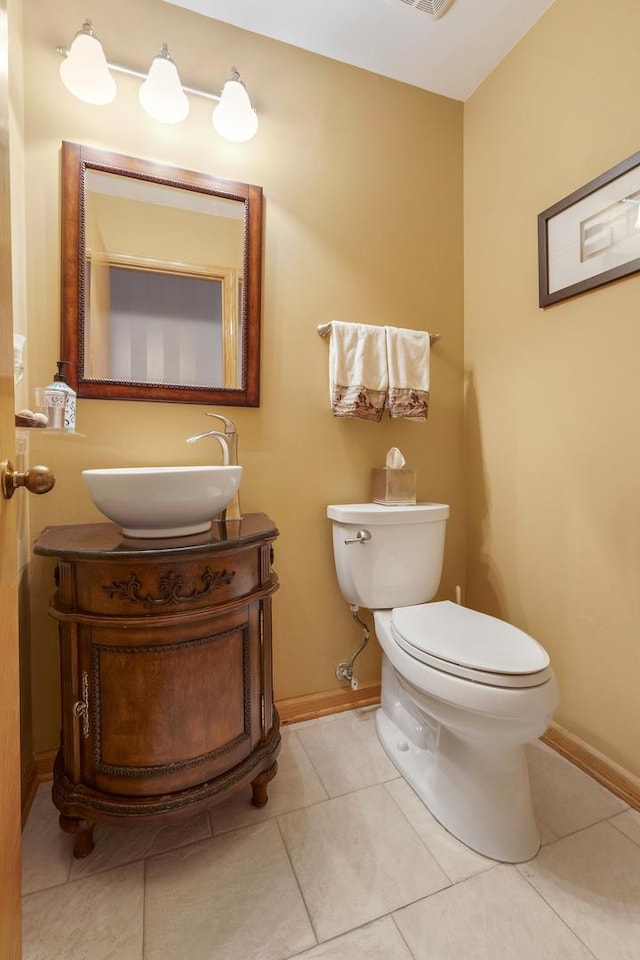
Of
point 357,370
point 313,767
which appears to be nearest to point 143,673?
point 313,767

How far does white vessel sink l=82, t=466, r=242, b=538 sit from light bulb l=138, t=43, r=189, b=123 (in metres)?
1.17

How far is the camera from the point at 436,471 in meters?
1.79

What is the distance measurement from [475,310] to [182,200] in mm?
1175

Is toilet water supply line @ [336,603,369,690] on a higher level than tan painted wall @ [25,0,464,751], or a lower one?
lower

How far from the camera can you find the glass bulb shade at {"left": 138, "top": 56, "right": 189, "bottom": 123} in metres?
1.29

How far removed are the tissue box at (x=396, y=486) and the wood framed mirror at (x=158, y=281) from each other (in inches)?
21.3

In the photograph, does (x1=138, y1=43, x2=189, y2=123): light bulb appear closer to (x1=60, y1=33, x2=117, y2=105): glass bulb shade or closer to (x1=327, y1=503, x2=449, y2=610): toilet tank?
(x1=60, y1=33, x2=117, y2=105): glass bulb shade

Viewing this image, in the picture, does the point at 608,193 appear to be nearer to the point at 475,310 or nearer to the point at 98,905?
the point at 475,310

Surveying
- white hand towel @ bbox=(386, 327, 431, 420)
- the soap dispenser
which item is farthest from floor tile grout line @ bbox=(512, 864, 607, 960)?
the soap dispenser

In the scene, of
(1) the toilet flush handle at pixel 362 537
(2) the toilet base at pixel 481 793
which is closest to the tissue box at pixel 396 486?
(1) the toilet flush handle at pixel 362 537

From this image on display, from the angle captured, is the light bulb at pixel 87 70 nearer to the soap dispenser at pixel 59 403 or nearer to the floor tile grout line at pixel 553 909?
the soap dispenser at pixel 59 403

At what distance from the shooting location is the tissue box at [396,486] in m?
1.56

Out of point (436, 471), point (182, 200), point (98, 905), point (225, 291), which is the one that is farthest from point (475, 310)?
point (98, 905)

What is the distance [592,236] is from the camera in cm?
129
